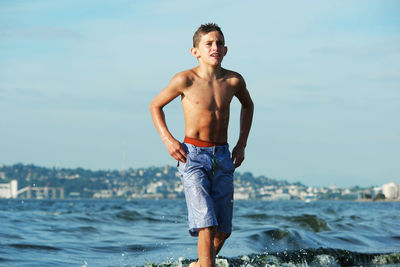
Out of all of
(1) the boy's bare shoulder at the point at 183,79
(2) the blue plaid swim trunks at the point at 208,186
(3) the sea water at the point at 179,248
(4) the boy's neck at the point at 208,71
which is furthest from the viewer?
(3) the sea water at the point at 179,248

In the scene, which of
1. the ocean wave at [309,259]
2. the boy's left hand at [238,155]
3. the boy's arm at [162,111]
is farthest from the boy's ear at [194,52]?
the ocean wave at [309,259]

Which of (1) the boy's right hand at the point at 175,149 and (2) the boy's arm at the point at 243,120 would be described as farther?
(2) the boy's arm at the point at 243,120

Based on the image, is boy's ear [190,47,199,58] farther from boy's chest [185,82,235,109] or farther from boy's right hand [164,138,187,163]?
boy's right hand [164,138,187,163]

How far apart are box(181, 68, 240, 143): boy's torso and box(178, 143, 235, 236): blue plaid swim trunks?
0.44 feet

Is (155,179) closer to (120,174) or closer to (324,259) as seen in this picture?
(120,174)

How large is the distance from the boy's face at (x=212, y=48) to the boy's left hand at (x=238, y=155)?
0.84 metres

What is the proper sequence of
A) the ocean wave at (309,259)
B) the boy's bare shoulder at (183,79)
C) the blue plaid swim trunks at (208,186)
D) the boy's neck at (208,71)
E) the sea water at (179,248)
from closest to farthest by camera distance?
the blue plaid swim trunks at (208,186) < the boy's bare shoulder at (183,79) < the boy's neck at (208,71) < the ocean wave at (309,259) < the sea water at (179,248)

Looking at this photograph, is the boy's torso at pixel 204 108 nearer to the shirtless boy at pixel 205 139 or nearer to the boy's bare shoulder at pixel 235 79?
the shirtless boy at pixel 205 139

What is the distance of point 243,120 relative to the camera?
6.11 meters

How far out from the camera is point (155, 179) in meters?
181

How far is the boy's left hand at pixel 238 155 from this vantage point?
19.4 feet

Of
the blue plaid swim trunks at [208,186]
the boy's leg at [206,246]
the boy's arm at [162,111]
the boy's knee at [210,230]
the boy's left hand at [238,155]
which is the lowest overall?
the boy's leg at [206,246]

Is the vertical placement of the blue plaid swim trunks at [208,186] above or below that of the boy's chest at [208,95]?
below

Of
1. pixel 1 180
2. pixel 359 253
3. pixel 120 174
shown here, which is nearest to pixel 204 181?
pixel 359 253
